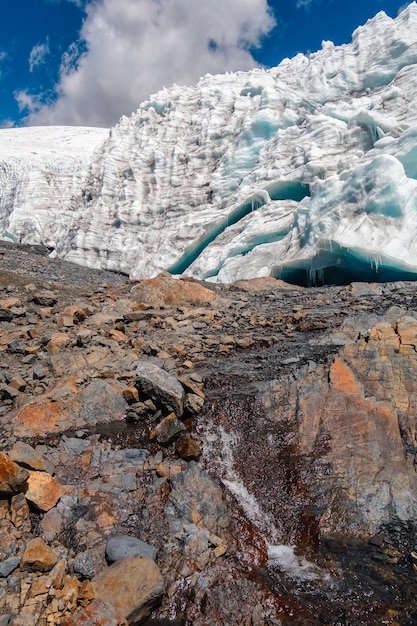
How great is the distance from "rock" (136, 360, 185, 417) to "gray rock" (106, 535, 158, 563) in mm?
2140

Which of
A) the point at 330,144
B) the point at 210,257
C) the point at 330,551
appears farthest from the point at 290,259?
the point at 330,551

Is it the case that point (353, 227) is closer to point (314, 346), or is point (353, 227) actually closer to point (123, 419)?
point (314, 346)

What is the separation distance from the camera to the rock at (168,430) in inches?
221

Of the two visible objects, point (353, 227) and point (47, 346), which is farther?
point (353, 227)

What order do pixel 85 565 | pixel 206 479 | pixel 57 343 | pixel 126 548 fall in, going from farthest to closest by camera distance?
pixel 57 343, pixel 206 479, pixel 126 548, pixel 85 565

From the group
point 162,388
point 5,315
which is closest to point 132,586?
point 162,388

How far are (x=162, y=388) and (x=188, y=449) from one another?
1093 millimetres

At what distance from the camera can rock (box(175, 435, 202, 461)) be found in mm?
5418

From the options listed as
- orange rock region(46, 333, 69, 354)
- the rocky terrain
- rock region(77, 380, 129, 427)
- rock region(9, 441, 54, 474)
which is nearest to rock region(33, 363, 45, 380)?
the rocky terrain

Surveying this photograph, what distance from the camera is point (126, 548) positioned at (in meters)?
4.08

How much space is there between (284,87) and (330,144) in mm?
7068

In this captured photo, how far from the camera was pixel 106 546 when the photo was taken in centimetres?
410

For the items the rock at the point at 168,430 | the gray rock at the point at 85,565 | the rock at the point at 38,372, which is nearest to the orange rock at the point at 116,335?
the rock at the point at 38,372

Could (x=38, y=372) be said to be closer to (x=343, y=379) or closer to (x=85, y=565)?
(x=85, y=565)
